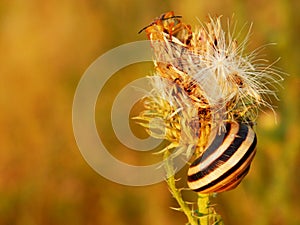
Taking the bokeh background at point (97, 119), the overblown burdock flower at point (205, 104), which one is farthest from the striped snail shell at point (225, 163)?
the bokeh background at point (97, 119)

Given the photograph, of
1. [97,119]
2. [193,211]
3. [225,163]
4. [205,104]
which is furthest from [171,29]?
[97,119]

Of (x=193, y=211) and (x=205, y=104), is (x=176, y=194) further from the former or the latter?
(x=205, y=104)

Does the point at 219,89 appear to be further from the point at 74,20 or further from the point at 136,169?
the point at 74,20

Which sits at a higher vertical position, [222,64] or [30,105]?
[30,105]

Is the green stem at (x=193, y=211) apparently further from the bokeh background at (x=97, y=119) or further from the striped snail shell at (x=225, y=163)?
the bokeh background at (x=97, y=119)

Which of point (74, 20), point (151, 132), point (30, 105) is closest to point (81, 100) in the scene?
point (30, 105)

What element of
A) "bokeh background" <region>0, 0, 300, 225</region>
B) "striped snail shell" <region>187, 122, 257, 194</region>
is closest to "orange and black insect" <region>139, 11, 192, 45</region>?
"striped snail shell" <region>187, 122, 257, 194</region>

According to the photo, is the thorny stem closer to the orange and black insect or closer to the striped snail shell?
the striped snail shell
